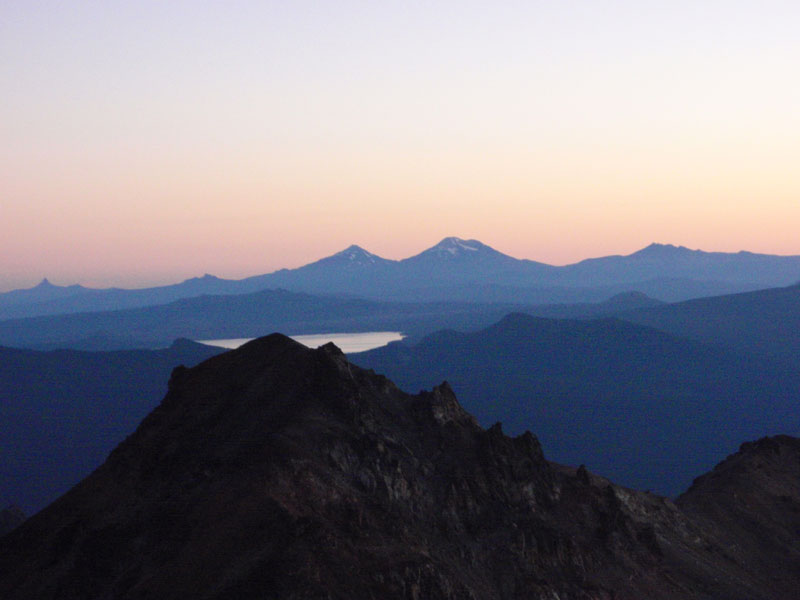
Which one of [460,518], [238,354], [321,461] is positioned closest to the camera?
[321,461]

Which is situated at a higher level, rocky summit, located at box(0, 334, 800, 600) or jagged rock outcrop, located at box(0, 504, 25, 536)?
rocky summit, located at box(0, 334, 800, 600)

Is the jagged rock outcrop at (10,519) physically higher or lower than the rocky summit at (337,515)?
lower

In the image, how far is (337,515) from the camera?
205ft

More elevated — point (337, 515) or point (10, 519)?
point (337, 515)

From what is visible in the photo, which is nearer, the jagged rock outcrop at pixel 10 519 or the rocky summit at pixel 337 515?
the rocky summit at pixel 337 515

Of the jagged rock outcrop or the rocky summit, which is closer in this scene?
the rocky summit

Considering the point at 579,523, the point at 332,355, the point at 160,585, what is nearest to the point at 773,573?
the point at 579,523

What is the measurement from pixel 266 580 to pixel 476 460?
31.1 m

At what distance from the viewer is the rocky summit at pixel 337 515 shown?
58.2 m

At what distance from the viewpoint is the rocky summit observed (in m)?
58.2

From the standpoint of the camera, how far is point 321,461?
67562mm

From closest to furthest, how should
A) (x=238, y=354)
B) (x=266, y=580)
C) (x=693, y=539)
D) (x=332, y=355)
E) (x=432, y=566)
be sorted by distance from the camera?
1. (x=266, y=580)
2. (x=432, y=566)
3. (x=332, y=355)
4. (x=238, y=354)
5. (x=693, y=539)

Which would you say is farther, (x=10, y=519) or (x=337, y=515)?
(x=10, y=519)

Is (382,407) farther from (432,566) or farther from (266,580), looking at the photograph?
(266,580)
